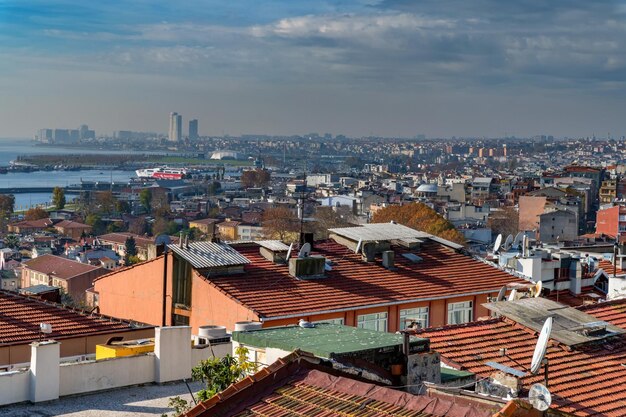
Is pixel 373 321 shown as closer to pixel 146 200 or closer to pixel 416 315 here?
pixel 416 315

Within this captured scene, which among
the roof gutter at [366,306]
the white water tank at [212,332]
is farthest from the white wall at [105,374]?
the roof gutter at [366,306]

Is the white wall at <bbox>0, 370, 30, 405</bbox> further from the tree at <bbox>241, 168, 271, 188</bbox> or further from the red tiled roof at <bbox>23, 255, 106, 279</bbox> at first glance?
the tree at <bbox>241, 168, 271, 188</bbox>

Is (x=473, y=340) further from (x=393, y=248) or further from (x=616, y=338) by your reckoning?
(x=393, y=248)

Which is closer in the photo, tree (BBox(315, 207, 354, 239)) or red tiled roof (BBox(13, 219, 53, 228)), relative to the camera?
tree (BBox(315, 207, 354, 239))

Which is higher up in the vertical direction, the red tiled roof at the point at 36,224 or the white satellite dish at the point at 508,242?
the white satellite dish at the point at 508,242

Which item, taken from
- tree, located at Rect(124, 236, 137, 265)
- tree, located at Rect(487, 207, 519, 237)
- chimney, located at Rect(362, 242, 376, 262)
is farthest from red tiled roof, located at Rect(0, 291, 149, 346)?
tree, located at Rect(124, 236, 137, 265)

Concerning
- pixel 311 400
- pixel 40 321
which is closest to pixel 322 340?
pixel 311 400

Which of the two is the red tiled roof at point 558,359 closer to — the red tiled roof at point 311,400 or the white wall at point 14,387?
the white wall at point 14,387
